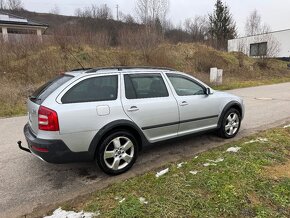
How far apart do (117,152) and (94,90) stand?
3.18 feet

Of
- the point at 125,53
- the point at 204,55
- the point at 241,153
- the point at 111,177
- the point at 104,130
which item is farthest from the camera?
the point at 204,55

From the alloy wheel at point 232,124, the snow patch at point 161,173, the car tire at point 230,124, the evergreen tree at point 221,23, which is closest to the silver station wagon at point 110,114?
the snow patch at point 161,173

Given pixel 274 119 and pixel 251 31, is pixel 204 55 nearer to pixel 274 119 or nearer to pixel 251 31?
pixel 274 119

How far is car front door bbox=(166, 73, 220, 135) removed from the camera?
4.46 metres

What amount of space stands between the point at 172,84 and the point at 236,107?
181 cm

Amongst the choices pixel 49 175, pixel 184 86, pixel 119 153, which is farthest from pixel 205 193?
pixel 49 175

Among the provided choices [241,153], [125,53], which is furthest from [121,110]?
[125,53]

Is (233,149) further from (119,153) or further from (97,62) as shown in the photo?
(97,62)

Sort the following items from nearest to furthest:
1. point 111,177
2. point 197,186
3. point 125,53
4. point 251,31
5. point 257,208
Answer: point 257,208 → point 197,186 → point 111,177 → point 125,53 → point 251,31

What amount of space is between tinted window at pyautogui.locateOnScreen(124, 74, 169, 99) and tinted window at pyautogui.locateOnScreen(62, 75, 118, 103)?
0.23 m

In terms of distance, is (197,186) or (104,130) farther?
(104,130)

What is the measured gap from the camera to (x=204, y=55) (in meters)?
20.9

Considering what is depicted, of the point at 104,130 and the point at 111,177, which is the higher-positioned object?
the point at 104,130

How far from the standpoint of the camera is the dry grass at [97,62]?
464 inches
